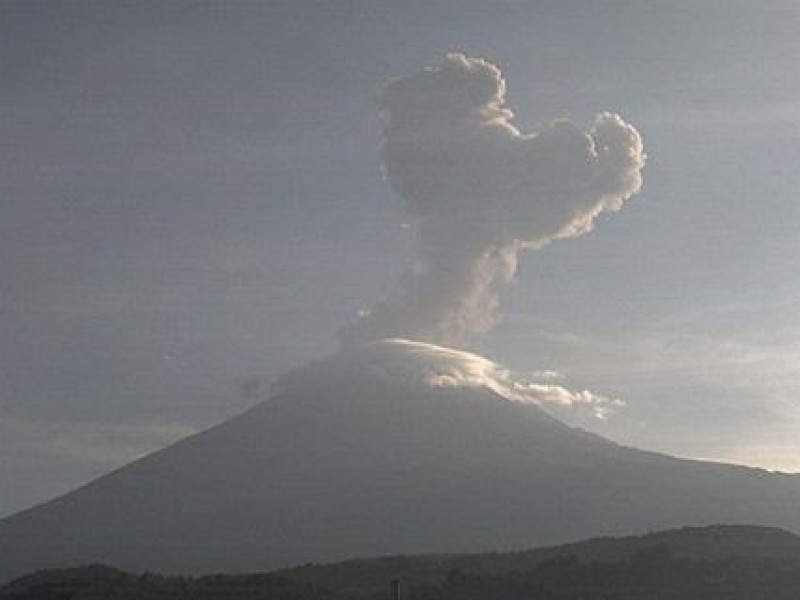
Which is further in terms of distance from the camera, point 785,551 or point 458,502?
point 458,502

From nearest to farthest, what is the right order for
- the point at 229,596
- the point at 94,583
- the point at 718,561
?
1. the point at 229,596
2. the point at 94,583
3. the point at 718,561

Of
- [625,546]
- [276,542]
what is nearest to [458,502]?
[276,542]

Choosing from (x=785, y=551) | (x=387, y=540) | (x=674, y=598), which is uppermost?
(x=387, y=540)

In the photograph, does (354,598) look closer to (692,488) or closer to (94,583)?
(94,583)

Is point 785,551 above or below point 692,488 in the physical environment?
below

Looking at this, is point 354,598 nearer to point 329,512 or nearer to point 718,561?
point 718,561

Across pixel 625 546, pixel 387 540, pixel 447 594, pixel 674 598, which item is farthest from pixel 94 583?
pixel 387 540

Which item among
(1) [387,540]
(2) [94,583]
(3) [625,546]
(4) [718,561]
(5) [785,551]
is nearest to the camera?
(2) [94,583]

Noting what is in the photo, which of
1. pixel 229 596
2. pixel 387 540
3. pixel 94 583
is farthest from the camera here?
pixel 387 540

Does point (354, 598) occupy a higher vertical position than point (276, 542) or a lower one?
lower
